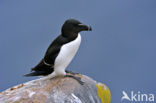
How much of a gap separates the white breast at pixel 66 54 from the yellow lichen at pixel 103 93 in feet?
3.32

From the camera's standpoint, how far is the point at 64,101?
184 inches

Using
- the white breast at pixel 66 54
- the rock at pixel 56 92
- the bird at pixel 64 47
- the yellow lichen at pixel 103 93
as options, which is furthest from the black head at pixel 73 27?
the yellow lichen at pixel 103 93

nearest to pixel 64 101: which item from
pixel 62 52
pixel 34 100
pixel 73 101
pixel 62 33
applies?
pixel 73 101

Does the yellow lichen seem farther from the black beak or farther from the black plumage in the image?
the black beak

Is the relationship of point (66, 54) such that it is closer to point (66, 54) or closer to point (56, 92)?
point (66, 54)

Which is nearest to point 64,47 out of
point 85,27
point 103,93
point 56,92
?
point 85,27

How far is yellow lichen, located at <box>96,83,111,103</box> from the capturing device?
5.76 metres

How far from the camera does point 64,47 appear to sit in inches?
198

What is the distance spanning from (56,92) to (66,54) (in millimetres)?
660

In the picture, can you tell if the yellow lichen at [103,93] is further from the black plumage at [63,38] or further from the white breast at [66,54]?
the black plumage at [63,38]

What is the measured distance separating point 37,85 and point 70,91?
608 millimetres

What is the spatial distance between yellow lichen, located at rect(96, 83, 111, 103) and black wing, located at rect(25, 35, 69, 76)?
1.10m

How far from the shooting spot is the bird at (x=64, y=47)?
5043mm

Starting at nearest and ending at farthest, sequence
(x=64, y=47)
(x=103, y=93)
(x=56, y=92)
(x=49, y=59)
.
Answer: (x=56, y=92) → (x=64, y=47) → (x=49, y=59) → (x=103, y=93)
